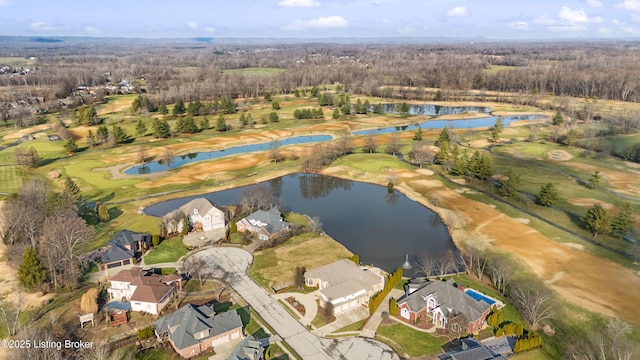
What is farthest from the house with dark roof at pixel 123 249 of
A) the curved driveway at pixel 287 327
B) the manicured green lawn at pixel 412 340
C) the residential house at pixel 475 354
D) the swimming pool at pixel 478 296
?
the swimming pool at pixel 478 296

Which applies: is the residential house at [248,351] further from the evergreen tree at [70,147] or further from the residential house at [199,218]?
the evergreen tree at [70,147]

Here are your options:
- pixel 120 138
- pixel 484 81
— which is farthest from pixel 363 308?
pixel 484 81

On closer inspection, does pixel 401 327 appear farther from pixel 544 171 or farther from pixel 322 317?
pixel 544 171

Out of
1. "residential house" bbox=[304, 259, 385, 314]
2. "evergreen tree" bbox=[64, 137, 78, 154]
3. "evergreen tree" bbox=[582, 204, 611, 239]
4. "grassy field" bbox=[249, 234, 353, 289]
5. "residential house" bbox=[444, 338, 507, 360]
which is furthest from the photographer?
"evergreen tree" bbox=[64, 137, 78, 154]

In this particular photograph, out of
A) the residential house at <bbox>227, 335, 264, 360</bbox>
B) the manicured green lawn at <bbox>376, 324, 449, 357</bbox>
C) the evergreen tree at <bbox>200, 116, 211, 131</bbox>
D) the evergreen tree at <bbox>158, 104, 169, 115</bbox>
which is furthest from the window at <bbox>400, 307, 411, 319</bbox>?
the evergreen tree at <bbox>158, 104, 169, 115</bbox>

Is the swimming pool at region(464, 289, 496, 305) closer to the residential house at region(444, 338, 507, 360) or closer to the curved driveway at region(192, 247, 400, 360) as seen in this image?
Result: the residential house at region(444, 338, 507, 360)

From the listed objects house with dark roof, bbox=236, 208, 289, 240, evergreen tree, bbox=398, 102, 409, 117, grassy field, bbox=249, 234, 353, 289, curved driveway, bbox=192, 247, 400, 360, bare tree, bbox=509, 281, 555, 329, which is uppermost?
evergreen tree, bbox=398, 102, 409, 117

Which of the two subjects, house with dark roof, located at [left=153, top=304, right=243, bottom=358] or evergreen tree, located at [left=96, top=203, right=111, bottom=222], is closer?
house with dark roof, located at [left=153, top=304, right=243, bottom=358]
